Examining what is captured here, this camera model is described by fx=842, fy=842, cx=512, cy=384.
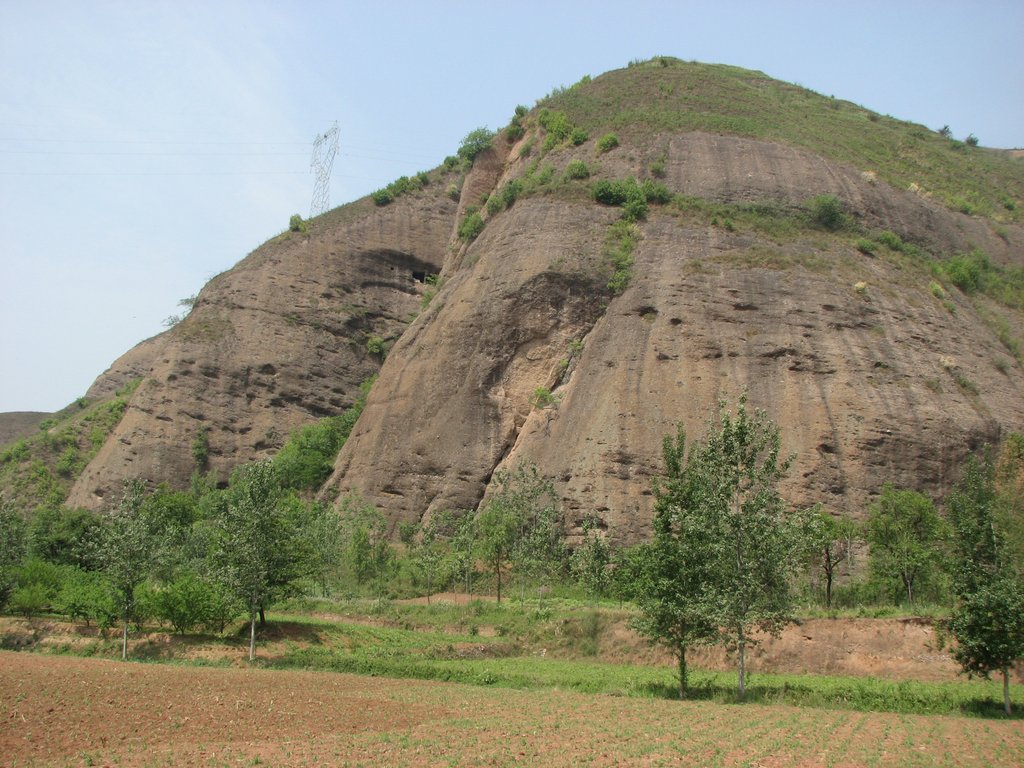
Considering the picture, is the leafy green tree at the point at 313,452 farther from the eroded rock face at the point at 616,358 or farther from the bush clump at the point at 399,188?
the bush clump at the point at 399,188

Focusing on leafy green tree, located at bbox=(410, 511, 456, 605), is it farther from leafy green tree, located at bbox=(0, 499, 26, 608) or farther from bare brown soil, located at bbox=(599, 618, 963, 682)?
leafy green tree, located at bbox=(0, 499, 26, 608)

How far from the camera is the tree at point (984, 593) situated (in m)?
24.3

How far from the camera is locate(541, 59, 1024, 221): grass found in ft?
238

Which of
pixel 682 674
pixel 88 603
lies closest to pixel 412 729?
pixel 682 674

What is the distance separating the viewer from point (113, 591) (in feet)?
114

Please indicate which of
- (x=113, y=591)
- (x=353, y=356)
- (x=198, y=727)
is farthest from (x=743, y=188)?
(x=198, y=727)

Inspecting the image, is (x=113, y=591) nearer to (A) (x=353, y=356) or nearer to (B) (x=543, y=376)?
(B) (x=543, y=376)

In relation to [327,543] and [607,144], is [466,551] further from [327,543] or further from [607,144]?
[607,144]

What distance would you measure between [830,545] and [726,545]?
15.2 m

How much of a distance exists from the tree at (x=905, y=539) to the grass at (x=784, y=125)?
127ft

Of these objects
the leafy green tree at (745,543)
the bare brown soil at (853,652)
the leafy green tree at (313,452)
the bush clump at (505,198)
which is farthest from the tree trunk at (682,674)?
the bush clump at (505,198)

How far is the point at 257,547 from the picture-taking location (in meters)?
34.9

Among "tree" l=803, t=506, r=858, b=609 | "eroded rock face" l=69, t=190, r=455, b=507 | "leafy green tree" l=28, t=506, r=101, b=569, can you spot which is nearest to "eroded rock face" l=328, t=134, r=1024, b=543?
"tree" l=803, t=506, r=858, b=609

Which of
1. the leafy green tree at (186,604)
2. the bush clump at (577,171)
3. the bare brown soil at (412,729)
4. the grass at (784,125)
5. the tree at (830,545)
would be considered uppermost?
the grass at (784,125)
